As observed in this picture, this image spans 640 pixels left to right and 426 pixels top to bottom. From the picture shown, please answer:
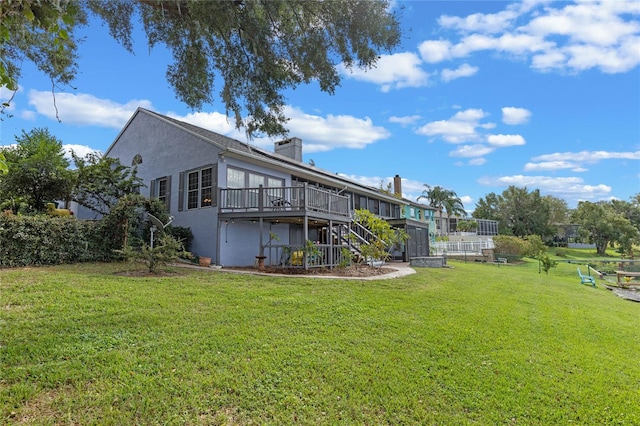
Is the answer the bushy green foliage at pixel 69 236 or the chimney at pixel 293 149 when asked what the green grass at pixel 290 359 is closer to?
the bushy green foliage at pixel 69 236

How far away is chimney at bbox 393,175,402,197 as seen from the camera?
2961 cm

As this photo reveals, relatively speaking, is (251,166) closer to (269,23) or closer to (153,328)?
(269,23)

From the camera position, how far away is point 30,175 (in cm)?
1273

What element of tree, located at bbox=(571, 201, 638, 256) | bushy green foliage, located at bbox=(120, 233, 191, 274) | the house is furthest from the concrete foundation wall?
tree, located at bbox=(571, 201, 638, 256)

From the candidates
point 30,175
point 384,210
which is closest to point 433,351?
point 30,175

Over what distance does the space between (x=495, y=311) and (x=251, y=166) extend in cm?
1015

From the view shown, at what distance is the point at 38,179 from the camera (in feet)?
42.8

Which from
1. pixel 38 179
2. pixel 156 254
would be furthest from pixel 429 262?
pixel 38 179

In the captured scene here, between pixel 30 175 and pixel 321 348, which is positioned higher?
pixel 30 175

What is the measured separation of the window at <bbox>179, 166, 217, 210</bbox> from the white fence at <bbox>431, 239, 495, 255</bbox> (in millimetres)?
17709

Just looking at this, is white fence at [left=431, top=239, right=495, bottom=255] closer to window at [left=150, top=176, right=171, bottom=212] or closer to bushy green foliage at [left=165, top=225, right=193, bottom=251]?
bushy green foliage at [left=165, top=225, right=193, bottom=251]

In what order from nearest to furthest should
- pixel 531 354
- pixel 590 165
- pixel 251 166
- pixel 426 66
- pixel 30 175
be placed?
pixel 531 354, pixel 426 66, pixel 30 175, pixel 251 166, pixel 590 165

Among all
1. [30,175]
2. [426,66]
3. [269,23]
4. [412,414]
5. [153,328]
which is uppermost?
[426,66]

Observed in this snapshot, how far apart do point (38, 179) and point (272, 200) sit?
9.03 m
